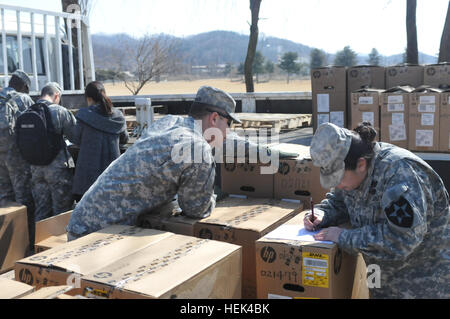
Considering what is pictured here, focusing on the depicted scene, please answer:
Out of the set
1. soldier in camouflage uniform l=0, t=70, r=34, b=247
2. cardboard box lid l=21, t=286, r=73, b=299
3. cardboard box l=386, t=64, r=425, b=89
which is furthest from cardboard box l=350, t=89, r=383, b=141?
cardboard box lid l=21, t=286, r=73, b=299

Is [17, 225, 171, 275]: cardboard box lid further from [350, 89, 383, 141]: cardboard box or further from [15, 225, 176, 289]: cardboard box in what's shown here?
[350, 89, 383, 141]: cardboard box

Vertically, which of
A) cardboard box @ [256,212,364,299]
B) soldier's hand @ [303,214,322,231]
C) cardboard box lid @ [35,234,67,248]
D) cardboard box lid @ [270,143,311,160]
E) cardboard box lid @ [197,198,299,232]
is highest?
cardboard box lid @ [270,143,311,160]

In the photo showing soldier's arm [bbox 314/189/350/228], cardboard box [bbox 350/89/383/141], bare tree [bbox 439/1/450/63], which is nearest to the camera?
soldier's arm [bbox 314/189/350/228]

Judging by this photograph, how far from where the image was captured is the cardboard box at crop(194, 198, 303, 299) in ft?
7.50

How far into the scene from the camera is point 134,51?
20.7 m

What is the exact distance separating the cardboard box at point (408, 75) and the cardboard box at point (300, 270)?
354 centimetres

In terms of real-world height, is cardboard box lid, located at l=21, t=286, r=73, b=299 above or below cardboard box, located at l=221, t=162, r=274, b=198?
below

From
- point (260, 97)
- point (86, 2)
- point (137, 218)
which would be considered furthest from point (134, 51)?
point (137, 218)

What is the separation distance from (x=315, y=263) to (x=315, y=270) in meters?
0.03

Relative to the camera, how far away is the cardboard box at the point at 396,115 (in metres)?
4.39

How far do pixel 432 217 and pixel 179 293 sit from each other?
1.15 m

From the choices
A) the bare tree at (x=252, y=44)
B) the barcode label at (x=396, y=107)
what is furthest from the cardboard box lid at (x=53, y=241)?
the bare tree at (x=252, y=44)

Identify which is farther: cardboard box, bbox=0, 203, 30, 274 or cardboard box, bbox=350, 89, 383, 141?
cardboard box, bbox=350, 89, 383, 141

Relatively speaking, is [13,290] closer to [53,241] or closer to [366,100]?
[53,241]
